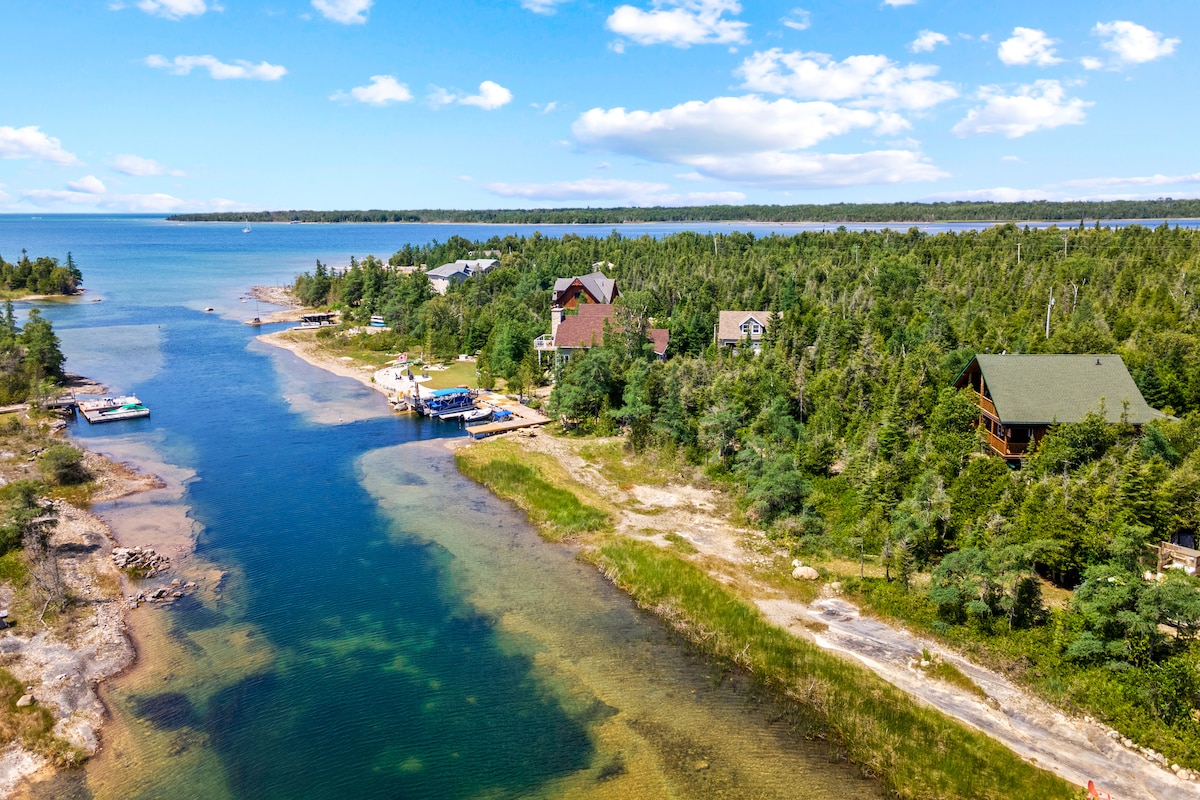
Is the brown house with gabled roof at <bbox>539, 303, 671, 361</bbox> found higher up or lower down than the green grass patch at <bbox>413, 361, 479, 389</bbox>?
higher up

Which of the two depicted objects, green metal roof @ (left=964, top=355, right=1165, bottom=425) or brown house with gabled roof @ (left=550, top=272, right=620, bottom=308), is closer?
green metal roof @ (left=964, top=355, right=1165, bottom=425)

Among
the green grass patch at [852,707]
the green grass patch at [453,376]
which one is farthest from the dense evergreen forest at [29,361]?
the green grass patch at [852,707]

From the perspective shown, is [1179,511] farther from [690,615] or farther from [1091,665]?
[690,615]

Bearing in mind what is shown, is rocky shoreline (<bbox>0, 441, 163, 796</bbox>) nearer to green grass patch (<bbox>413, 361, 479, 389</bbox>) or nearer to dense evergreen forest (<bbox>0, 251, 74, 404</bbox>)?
dense evergreen forest (<bbox>0, 251, 74, 404</bbox>)

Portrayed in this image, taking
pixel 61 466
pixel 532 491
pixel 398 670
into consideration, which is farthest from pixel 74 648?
pixel 532 491

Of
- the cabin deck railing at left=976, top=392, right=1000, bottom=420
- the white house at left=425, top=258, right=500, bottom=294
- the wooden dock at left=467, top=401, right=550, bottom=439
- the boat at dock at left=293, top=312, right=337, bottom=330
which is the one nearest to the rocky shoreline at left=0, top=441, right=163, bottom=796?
the wooden dock at left=467, top=401, right=550, bottom=439

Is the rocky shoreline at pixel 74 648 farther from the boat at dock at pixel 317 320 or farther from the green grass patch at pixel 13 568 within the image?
the boat at dock at pixel 317 320

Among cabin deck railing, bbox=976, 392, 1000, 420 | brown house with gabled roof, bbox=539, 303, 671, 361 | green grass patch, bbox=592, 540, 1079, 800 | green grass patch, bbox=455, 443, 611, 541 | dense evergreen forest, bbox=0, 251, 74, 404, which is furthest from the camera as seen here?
brown house with gabled roof, bbox=539, 303, 671, 361
